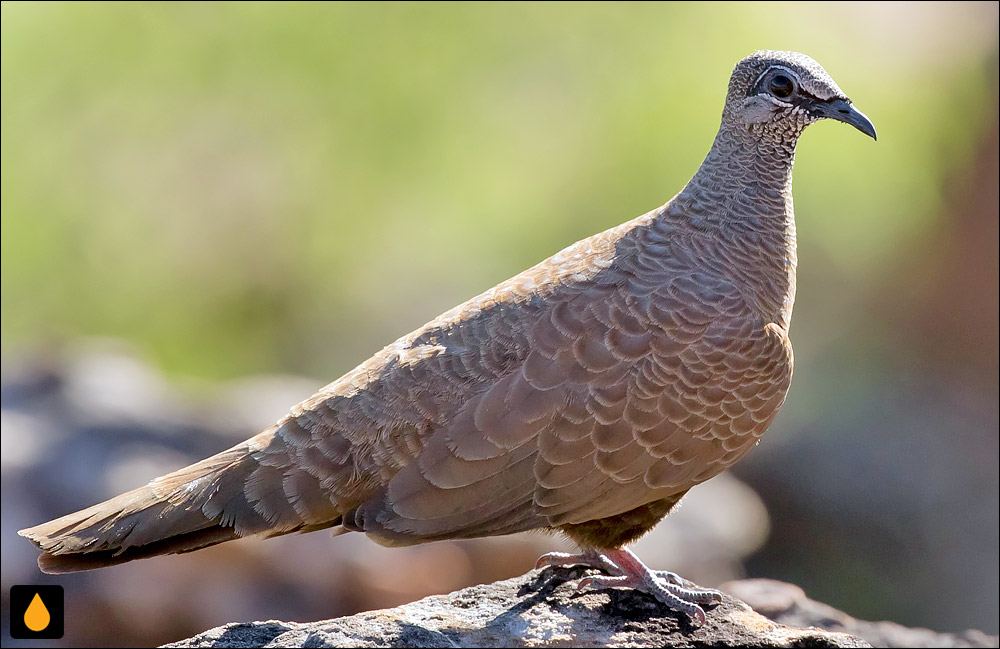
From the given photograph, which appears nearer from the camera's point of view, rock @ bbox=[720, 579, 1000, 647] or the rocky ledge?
the rocky ledge

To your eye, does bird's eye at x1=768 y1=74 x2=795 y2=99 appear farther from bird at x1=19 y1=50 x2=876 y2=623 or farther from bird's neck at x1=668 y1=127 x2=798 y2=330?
bird's neck at x1=668 y1=127 x2=798 y2=330

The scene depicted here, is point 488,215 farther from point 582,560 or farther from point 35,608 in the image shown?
point 582,560

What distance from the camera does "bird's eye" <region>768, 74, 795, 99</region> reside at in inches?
164

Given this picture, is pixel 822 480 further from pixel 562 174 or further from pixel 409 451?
pixel 409 451

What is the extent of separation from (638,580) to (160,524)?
6.57 ft

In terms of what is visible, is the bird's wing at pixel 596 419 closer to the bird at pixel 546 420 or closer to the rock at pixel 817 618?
the bird at pixel 546 420

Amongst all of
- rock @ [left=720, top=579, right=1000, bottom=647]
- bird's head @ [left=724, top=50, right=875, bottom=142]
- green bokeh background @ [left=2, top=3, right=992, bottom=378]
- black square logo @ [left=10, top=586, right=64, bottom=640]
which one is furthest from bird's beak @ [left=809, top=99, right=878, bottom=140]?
green bokeh background @ [left=2, top=3, right=992, bottom=378]

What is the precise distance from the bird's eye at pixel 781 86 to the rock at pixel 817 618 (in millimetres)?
2555

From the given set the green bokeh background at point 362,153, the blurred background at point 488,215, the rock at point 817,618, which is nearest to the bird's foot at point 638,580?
the rock at point 817,618

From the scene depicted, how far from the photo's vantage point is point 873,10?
1273cm

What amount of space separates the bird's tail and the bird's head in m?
2.65

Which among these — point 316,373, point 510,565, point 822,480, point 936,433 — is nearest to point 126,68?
point 316,373

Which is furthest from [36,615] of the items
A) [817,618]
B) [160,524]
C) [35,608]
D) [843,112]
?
A: [843,112]

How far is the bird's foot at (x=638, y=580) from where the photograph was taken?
159 inches
